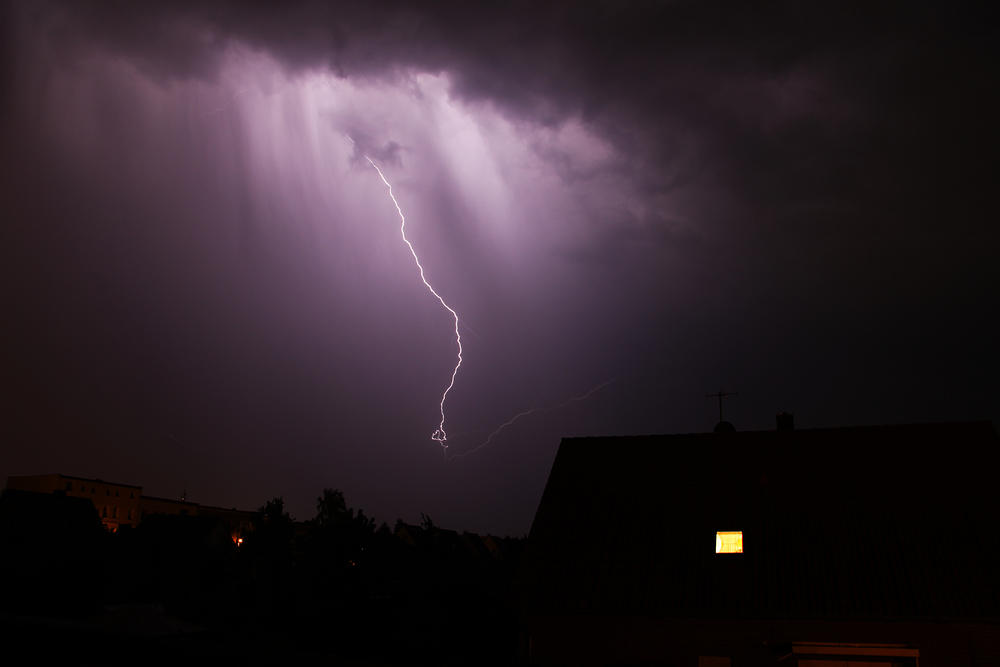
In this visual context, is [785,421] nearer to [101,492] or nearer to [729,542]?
[729,542]

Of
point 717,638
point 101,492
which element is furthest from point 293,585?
point 101,492

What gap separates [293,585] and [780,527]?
16.6 meters

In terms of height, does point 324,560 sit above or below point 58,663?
above

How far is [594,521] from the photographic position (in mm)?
17453

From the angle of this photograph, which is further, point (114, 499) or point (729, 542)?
point (114, 499)

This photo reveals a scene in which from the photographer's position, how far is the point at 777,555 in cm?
1537

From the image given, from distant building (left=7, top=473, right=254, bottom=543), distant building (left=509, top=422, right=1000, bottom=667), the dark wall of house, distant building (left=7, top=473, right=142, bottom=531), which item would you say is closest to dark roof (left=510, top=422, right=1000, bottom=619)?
distant building (left=509, top=422, right=1000, bottom=667)

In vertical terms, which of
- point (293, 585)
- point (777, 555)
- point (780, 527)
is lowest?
point (293, 585)

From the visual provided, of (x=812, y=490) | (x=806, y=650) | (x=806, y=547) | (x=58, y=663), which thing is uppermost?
(x=812, y=490)

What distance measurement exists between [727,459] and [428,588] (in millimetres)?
9514

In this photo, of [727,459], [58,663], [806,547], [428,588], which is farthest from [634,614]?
[58,663]

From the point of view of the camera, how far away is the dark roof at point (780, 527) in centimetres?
1420

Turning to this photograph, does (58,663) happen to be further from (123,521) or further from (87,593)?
(123,521)

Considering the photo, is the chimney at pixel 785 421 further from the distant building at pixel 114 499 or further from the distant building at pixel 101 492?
the distant building at pixel 101 492
